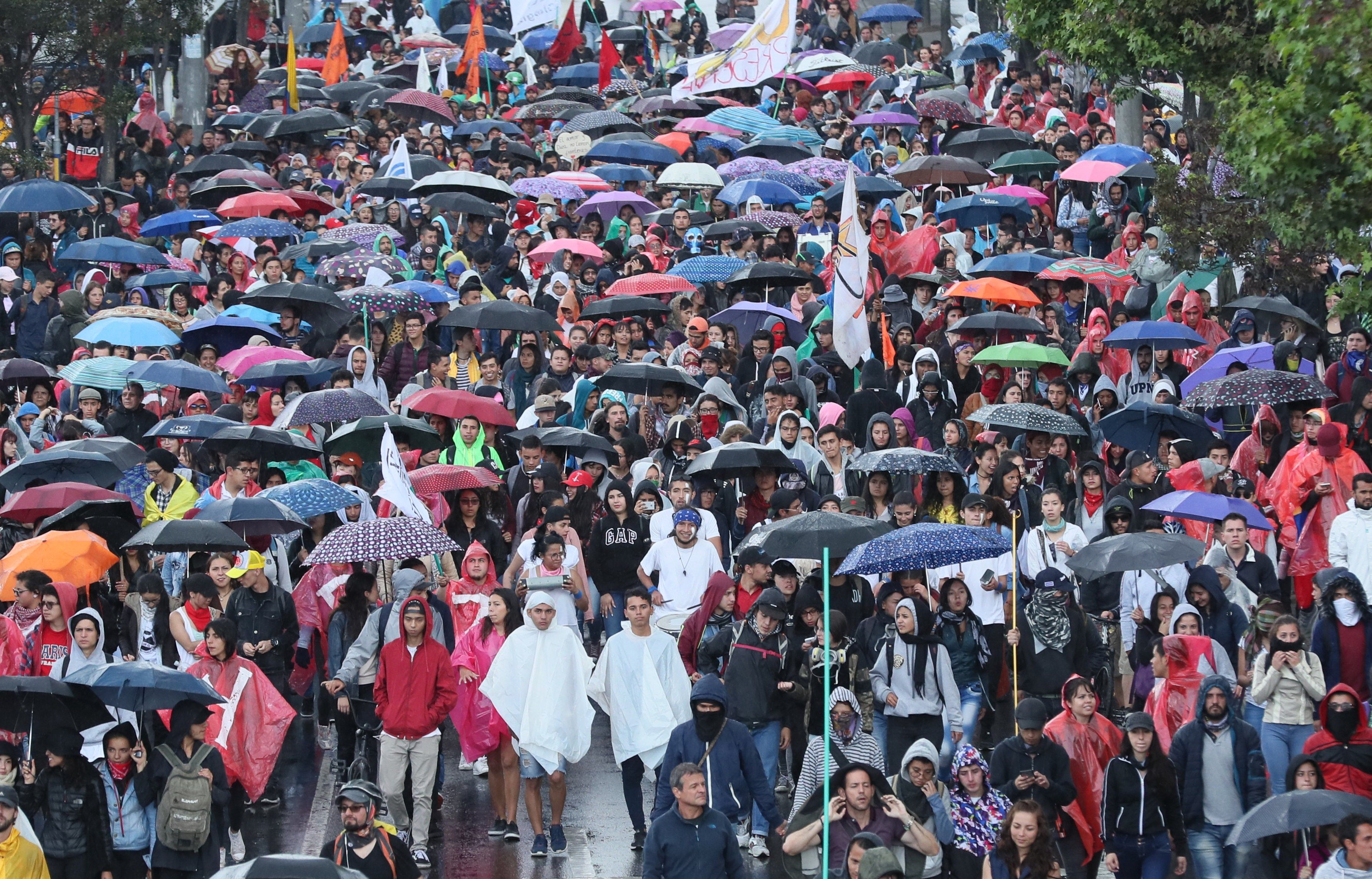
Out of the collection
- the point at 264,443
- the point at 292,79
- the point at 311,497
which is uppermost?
the point at 292,79

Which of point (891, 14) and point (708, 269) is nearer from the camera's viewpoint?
point (708, 269)

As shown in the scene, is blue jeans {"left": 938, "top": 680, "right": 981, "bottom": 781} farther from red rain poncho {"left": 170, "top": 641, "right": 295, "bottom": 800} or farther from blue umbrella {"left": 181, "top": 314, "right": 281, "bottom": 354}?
blue umbrella {"left": 181, "top": 314, "right": 281, "bottom": 354}

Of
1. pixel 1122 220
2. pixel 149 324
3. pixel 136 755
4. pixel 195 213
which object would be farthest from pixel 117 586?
pixel 1122 220

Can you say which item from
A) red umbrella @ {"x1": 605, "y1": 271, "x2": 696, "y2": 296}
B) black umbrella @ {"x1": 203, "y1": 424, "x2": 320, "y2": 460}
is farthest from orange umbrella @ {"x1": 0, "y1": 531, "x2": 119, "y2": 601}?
red umbrella @ {"x1": 605, "y1": 271, "x2": 696, "y2": 296}

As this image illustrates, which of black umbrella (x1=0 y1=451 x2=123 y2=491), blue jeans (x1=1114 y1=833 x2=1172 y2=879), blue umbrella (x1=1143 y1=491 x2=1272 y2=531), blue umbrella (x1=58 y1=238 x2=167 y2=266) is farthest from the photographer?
blue umbrella (x1=58 y1=238 x2=167 y2=266)

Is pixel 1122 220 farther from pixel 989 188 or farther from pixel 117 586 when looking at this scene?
pixel 117 586

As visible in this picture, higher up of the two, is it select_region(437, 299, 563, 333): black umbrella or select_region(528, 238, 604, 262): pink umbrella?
select_region(528, 238, 604, 262): pink umbrella

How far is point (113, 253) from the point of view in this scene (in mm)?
23031

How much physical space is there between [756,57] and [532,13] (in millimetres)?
9495

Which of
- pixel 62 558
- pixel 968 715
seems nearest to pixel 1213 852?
pixel 968 715

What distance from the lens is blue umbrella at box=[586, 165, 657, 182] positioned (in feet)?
94.4

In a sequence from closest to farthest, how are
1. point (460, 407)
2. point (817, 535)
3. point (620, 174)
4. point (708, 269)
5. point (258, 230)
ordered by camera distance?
point (817, 535)
point (460, 407)
point (708, 269)
point (258, 230)
point (620, 174)

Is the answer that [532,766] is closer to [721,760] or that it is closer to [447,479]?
[721,760]

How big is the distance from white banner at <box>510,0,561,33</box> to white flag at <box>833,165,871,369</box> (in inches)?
826
